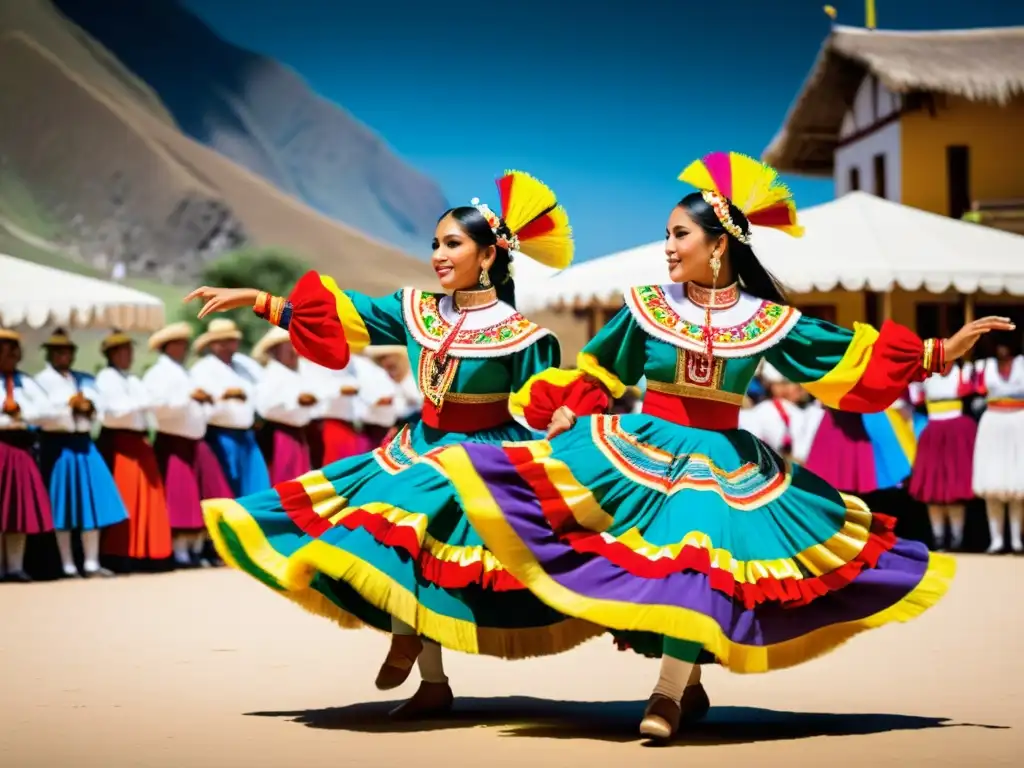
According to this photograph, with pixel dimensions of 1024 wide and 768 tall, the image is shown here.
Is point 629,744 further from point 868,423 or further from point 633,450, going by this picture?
point 868,423

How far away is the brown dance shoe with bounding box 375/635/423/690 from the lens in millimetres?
5812

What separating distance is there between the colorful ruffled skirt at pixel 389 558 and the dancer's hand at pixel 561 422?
0.39 metres

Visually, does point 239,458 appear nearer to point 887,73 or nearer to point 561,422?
point 561,422

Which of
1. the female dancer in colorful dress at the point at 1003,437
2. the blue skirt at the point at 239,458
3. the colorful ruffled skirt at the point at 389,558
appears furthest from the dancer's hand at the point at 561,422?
the female dancer in colorful dress at the point at 1003,437

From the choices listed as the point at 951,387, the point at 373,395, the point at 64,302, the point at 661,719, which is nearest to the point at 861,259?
the point at 951,387

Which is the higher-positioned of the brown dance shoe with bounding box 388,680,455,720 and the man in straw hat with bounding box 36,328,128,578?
the man in straw hat with bounding box 36,328,128,578

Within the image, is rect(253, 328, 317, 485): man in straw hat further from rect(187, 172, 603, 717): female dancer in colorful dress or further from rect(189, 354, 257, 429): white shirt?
rect(187, 172, 603, 717): female dancer in colorful dress

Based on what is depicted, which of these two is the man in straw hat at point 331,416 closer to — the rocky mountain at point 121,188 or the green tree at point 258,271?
the green tree at point 258,271

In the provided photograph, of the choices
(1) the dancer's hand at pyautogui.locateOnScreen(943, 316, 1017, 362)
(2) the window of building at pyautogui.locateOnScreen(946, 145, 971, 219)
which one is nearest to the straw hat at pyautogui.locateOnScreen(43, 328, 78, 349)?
(1) the dancer's hand at pyautogui.locateOnScreen(943, 316, 1017, 362)

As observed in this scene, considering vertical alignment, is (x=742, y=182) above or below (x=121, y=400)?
above

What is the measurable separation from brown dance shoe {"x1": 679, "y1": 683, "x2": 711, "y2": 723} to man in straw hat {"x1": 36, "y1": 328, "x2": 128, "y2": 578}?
642 centimetres

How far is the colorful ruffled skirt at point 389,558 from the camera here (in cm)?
550

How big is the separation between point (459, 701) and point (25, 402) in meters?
5.78

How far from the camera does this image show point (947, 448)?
13164 mm
